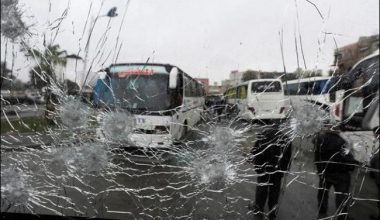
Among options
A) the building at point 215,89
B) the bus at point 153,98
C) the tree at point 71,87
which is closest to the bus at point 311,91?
the building at point 215,89

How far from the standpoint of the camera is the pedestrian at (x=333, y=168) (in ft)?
5.87

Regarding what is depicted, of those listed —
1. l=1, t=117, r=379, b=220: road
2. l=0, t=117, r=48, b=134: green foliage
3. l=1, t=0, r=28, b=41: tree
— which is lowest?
l=1, t=117, r=379, b=220: road

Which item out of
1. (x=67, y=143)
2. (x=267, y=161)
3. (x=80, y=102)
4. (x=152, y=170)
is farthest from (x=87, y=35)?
(x=267, y=161)

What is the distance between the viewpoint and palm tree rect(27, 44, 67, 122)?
1.89 meters

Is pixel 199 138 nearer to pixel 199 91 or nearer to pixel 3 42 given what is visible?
pixel 199 91

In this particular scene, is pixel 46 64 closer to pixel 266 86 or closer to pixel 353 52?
pixel 266 86

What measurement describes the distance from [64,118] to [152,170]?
50 centimetres

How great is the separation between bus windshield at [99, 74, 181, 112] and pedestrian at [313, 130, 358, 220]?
0.72 meters

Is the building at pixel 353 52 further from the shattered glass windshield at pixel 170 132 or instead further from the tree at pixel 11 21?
the tree at pixel 11 21

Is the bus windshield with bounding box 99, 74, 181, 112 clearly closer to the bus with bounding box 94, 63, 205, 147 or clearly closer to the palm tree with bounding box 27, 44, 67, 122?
the bus with bounding box 94, 63, 205, 147

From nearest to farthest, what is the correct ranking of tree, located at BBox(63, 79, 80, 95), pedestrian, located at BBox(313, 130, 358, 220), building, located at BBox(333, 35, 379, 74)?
1. building, located at BBox(333, 35, 379, 74)
2. pedestrian, located at BBox(313, 130, 358, 220)
3. tree, located at BBox(63, 79, 80, 95)

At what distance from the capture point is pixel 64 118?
190 centimetres

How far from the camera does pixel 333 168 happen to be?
181 centimetres

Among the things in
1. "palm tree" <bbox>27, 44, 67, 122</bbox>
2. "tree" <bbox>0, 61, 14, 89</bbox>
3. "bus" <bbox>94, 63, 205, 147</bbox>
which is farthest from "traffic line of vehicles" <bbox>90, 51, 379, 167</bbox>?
"tree" <bbox>0, 61, 14, 89</bbox>
